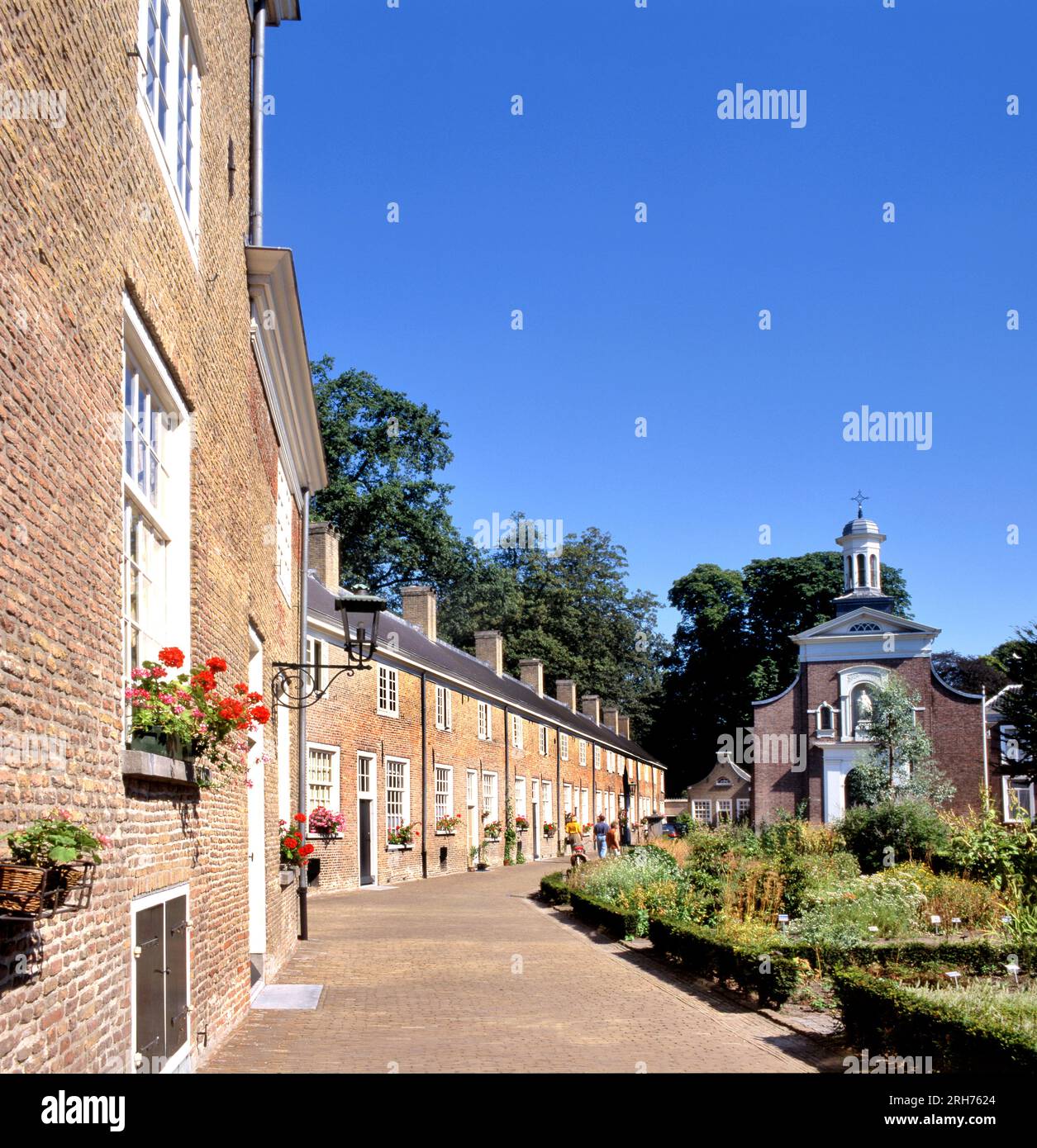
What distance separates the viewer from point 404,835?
32125 millimetres

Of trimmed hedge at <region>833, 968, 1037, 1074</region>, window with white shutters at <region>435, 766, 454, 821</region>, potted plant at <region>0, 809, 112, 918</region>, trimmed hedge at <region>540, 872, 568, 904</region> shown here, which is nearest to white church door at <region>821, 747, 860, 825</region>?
window with white shutters at <region>435, 766, 454, 821</region>

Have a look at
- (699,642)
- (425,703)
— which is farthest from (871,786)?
(699,642)

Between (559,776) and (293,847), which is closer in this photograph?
(293,847)

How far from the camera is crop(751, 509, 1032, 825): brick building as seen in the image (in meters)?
47.8

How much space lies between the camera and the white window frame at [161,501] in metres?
6.66

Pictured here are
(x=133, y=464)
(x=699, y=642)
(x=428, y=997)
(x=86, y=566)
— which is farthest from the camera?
(x=699, y=642)

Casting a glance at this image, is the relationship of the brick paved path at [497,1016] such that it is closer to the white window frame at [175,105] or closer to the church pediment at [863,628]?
the white window frame at [175,105]

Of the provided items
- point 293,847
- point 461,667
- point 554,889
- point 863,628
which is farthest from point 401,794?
point 863,628

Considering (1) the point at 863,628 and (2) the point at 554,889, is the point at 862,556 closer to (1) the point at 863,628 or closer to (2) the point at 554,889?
(1) the point at 863,628

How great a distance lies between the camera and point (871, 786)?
4469 centimetres

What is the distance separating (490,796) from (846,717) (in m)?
16.6
